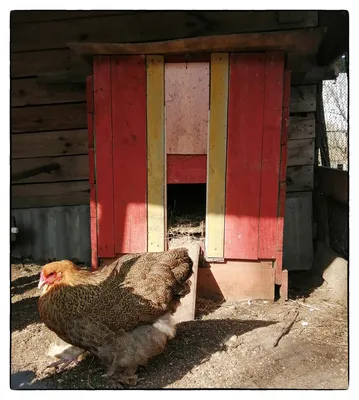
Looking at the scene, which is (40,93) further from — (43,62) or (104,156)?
(104,156)

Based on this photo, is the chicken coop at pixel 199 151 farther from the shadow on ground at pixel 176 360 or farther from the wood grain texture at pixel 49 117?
the wood grain texture at pixel 49 117

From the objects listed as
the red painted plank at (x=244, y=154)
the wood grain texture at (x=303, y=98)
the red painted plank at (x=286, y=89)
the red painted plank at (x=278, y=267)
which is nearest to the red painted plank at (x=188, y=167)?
the red painted plank at (x=244, y=154)

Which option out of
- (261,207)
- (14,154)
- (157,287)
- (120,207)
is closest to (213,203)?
(261,207)

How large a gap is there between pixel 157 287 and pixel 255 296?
4.58ft

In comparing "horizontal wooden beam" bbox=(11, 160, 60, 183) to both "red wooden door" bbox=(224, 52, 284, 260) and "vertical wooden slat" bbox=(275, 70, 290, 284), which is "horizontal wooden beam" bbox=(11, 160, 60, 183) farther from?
"vertical wooden slat" bbox=(275, 70, 290, 284)

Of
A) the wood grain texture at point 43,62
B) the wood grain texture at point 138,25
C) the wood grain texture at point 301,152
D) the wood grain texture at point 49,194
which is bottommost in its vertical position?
the wood grain texture at point 49,194

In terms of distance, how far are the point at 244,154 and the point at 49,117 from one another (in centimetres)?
243

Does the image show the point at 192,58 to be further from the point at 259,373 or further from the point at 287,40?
the point at 259,373

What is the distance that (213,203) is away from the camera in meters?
3.43

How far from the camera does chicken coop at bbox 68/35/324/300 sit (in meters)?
3.25

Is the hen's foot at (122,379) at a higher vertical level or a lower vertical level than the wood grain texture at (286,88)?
lower

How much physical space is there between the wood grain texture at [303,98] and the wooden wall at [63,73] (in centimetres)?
43

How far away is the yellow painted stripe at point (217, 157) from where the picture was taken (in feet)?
10.7

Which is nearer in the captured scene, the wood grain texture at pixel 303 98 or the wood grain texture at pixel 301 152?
the wood grain texture at pixel 303 98
